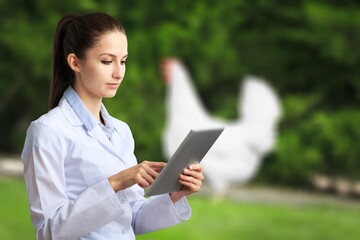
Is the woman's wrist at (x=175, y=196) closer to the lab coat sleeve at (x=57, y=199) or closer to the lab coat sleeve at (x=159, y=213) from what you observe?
the lab coat sleeve at (x=159, y=213)

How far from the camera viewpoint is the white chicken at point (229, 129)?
4.41 meters

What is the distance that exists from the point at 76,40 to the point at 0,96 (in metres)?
4.85

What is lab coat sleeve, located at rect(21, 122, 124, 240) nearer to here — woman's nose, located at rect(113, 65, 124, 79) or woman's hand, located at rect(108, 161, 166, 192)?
woman's hand, located at rect(108, 161, 166, 192)

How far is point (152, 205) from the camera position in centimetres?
112

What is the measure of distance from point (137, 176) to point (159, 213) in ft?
0.66

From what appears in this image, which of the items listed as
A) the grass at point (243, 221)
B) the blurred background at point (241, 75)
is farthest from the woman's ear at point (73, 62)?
the blurred background at point (241, 75)

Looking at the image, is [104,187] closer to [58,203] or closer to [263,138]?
[58,203]

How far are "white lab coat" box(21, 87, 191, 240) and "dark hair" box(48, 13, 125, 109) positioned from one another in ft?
0.09

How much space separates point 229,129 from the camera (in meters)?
4.48

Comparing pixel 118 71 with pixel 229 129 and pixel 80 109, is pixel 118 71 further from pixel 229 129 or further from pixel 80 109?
pixel 229 129

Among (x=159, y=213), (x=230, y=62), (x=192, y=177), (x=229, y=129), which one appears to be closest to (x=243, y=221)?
(x=229, y=129)

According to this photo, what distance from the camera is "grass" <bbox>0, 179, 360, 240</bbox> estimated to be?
421 cm

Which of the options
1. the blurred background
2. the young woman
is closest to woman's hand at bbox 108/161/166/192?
the young woman

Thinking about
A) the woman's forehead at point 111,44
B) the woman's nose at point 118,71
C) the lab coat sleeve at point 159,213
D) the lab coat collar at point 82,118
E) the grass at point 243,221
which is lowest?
the grass at point 243,221
